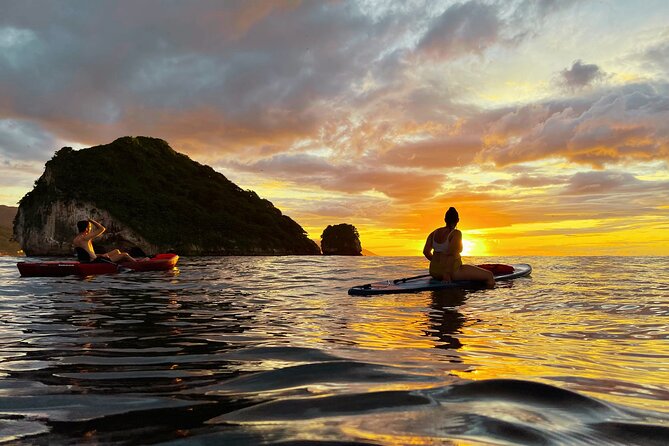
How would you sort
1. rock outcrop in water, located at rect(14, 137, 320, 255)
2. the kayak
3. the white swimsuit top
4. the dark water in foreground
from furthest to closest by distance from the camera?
rock outcrop in water, located at rect(14, 137, 320, 255)
the kayak
the white swimsuit top
the dark water in foreground

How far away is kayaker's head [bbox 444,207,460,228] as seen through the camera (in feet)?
39.7

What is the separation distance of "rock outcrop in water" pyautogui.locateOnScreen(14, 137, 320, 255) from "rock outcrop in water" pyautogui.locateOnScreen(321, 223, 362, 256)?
40.5 ft

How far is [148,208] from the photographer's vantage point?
350 ft

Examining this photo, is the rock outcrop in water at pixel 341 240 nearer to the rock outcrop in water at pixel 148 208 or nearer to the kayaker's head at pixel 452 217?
the rock outcrop in water at pixel 148 208

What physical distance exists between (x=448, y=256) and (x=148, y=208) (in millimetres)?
104174

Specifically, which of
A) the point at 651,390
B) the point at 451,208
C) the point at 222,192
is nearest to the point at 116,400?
the point at 651,390

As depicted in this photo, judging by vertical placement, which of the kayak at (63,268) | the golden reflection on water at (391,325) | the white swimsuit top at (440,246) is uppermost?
the white swimsuit top at (440,246)

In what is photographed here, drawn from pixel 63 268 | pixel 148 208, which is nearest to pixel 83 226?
pixel 63 268

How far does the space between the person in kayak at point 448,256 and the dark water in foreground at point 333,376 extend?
3753 mm

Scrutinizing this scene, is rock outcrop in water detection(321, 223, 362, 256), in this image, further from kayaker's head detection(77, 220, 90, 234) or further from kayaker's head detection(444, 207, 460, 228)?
kayaker's head detection(444, 207, 460, 228)

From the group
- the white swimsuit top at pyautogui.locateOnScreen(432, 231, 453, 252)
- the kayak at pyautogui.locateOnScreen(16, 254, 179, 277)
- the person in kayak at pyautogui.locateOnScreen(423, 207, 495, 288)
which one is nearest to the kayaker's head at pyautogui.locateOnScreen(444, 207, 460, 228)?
the person in kayak at pyautogui.locateOnScreen(423, 207, 495, 288)

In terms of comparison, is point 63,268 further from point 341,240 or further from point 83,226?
point 341,240

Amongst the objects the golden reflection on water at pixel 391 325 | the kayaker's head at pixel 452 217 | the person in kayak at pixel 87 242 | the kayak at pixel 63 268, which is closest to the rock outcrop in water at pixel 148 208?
the kayak at pixel 63 268

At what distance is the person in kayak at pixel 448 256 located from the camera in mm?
12484
